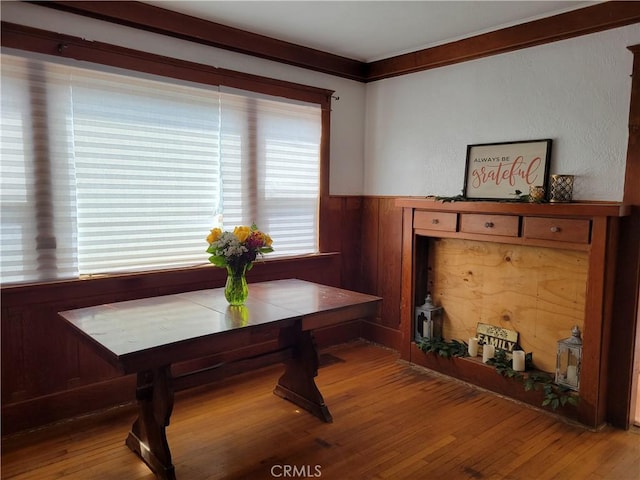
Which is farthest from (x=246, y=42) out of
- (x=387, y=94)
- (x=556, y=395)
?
(x=556, y=395)

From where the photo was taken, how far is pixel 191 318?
2449mm

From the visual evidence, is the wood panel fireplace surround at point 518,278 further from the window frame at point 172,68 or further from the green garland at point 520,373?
the window frame at point 172,68

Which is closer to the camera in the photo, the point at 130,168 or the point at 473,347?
the point at 130,168

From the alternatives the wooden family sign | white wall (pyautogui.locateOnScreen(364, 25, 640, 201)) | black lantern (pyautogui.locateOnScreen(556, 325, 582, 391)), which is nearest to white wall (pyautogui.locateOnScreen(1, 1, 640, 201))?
white wall (pyautogui.locateOnScreen(364, 25, 640, 201))

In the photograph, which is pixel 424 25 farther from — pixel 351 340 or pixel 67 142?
pixel 351 340

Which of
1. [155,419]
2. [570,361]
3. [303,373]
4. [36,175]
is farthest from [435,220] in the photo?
[36,175]

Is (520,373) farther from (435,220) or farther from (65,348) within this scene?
(65,348)

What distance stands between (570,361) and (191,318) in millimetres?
2282

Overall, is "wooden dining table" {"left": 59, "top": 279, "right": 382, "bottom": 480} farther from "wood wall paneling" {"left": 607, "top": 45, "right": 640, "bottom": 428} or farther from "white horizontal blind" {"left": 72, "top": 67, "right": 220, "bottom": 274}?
"wood wall paneling" {"left": 607, "top": 45, "right": 640, "bottom": 428}

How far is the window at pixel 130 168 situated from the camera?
8.58ft

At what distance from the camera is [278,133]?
12.1 feet

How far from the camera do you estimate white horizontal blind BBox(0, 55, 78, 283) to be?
2551mm

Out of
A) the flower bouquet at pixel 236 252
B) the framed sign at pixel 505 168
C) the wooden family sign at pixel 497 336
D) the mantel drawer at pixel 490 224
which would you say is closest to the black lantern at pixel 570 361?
the wooden family sign at pixel 497 336

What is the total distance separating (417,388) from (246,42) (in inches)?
109
